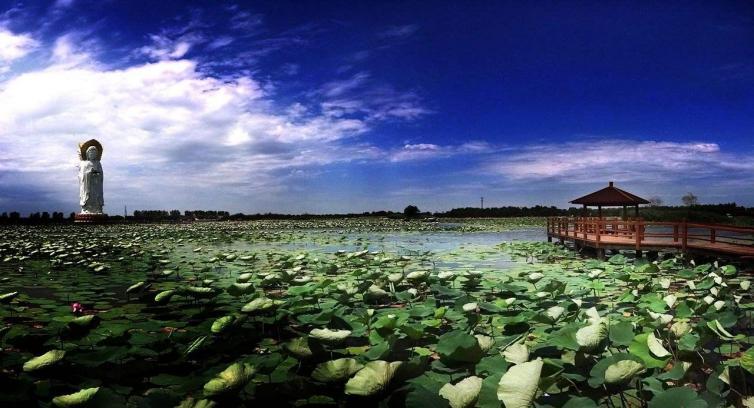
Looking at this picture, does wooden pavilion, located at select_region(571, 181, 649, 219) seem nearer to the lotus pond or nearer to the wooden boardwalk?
the wooden boardwalk

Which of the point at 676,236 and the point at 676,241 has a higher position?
the point at 676,236

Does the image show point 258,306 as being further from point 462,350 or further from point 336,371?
point 462,350

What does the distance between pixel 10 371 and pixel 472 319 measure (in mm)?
2884

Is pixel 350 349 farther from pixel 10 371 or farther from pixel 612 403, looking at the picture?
pixel 10 371

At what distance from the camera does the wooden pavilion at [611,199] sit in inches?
596

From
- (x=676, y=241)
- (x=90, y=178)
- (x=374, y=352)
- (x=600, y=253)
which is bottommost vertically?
(x=600, y=253)


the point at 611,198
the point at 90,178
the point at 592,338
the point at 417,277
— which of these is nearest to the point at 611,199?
the point at 611,198

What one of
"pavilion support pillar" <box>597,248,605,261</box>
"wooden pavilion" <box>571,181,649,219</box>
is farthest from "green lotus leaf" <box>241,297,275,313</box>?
"wooden pavilion" <box>571,181,649,219</box>

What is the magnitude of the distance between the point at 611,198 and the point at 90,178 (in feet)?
91.8

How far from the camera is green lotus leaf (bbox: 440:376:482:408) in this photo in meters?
1.72

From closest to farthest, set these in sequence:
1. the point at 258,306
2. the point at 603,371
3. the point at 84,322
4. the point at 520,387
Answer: the point at 520,387 < the point at 603,371 < the point at 84,322 < the point at 258,306

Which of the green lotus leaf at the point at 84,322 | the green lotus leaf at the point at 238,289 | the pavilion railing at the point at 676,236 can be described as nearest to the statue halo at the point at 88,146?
the pavilion railing at the point at 676,236

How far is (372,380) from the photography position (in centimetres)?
188

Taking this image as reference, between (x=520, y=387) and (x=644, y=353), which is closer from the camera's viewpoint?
(x=520, y=387)
